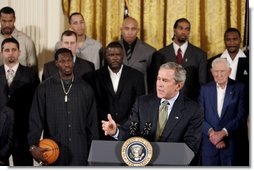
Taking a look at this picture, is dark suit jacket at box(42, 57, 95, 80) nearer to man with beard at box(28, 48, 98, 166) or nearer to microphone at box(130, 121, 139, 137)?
man with beard at box(28, 48, 98, 166)

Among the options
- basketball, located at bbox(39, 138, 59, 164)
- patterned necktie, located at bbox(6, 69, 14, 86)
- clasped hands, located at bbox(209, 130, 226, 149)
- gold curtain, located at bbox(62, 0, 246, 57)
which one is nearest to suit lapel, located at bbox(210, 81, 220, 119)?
clasped hands, located at bbox(209, 130, 226, 149)

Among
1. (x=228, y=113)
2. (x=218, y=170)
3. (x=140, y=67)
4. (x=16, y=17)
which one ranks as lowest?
(x=218, y=170)

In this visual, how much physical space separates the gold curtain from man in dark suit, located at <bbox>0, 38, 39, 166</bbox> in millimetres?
454

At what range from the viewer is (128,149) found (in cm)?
445

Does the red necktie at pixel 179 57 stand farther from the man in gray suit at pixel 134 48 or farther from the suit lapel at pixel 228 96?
the suit lapel at pixel 228 96

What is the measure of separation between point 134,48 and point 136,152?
69 cm

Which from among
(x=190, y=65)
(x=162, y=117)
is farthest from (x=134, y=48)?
(x=162, y=117)

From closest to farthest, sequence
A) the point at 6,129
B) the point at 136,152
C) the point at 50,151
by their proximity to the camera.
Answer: the point at 136,152 → the point at 50,151 → the point at 6,129

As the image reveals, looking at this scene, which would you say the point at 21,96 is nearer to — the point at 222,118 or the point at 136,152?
the point at 136,152

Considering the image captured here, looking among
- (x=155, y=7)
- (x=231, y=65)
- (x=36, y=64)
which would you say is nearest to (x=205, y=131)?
(x=231, y=65)

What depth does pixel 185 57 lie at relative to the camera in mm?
4621

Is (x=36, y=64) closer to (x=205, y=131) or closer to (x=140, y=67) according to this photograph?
(x=140, y=67)

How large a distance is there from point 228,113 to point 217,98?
0.40 feet

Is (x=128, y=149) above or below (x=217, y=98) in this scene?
below
